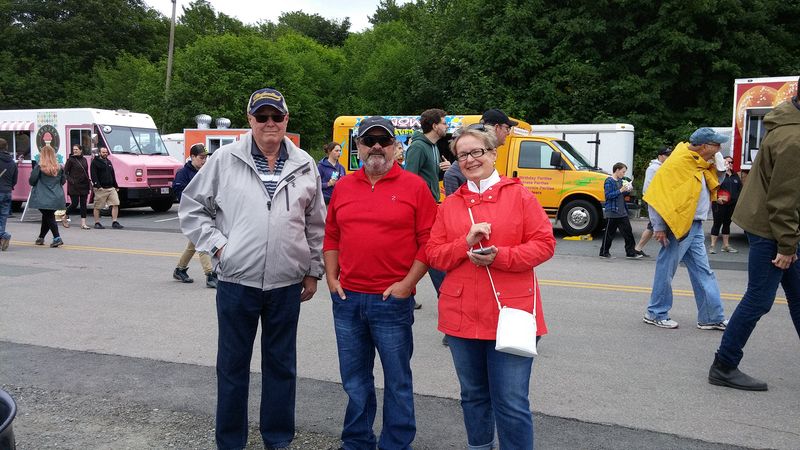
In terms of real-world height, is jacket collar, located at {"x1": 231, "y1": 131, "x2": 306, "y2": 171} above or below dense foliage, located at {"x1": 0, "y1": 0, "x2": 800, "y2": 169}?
below

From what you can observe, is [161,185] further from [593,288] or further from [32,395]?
[32,395]

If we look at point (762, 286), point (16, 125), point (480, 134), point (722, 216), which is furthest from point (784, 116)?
point (16, 125)

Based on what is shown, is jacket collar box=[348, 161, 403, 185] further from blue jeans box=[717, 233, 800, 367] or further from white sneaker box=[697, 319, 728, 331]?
white sneaker box=[697, 319, 728, 331]

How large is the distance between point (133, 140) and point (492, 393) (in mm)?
19227

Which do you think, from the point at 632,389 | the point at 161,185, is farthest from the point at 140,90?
the point at 632,389

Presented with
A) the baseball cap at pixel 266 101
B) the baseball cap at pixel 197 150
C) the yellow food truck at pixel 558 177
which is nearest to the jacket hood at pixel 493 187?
the baseball cap at pixel 266 101

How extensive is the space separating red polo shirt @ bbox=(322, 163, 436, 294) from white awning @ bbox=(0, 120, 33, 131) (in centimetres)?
1968

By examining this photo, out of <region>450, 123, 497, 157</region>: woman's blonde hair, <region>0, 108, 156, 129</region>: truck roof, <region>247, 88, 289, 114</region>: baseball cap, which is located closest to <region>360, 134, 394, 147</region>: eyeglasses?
<region>450, 123, 497, 157</region>: woman's blonde hair

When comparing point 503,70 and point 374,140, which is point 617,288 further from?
point 503,70

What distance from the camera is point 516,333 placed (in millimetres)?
3059

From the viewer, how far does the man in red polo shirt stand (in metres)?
3.58

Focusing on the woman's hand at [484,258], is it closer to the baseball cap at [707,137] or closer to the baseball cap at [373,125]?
the baseball cap at [373,125]

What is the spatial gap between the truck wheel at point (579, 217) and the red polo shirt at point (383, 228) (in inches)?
478

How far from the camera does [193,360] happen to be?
5668 mm
